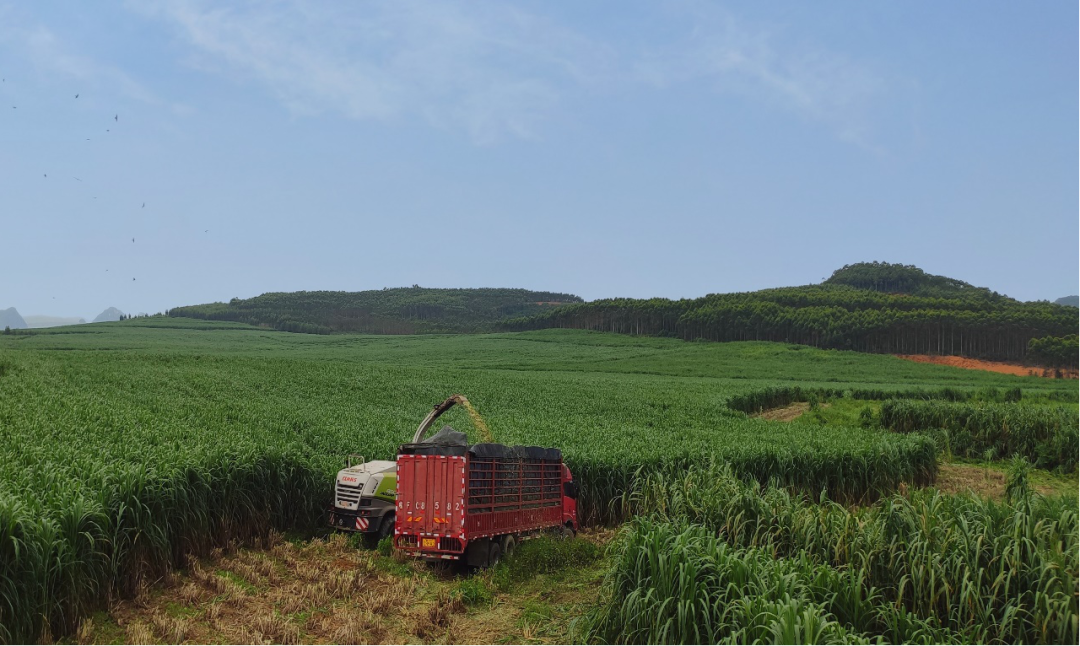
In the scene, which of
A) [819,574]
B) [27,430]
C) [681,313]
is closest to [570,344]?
[681,313]

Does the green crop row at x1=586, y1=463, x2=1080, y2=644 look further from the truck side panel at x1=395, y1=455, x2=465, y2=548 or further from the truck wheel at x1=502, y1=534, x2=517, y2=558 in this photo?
the truck wheel at x1=502, y1=534, x2=517, y2=558

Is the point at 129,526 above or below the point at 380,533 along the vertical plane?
above

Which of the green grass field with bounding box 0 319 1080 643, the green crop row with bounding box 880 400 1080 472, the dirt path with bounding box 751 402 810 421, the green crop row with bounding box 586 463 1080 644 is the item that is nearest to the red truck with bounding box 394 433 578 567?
the green grass field with bounding box 0 319 1080 643

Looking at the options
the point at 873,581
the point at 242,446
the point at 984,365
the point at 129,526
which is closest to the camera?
the point at 873,581

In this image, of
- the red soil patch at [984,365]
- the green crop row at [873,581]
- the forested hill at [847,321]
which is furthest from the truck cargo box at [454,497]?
the forested hill at [847,321]

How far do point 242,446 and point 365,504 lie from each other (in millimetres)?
3192

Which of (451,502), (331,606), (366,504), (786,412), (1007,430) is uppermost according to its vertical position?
(451,502)

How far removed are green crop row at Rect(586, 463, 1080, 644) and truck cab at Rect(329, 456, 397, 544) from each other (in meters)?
7.19

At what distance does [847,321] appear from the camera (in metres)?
124

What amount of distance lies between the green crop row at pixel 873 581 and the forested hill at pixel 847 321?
12042 centimetres

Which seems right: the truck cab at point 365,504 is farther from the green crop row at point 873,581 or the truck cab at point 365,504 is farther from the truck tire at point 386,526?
the green crop row at point 873,581

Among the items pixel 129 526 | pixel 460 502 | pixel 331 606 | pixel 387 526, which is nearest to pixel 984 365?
pixel 387 526

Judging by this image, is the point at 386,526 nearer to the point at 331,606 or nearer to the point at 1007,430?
the point at 331,606

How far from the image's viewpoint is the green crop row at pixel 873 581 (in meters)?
7.67
